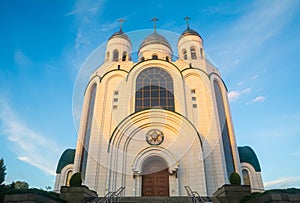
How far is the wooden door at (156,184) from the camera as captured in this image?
15062 mm

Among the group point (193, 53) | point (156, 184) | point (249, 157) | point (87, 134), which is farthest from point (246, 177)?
point (87, 134)

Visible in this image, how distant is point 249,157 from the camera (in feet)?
62.7

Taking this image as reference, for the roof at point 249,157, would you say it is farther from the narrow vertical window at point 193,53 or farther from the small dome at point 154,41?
the small dome at point 154,41

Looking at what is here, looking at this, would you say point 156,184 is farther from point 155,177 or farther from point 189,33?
point 189,33

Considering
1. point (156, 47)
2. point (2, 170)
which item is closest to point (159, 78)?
point (156, 47)

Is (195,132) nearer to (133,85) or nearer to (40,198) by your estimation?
(133,85)

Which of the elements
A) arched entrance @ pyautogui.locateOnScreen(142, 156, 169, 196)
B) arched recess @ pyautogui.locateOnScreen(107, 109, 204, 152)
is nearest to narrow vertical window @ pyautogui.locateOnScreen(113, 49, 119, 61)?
arched recess @ pyautogui.locateOnScreen(107, 109, 204, 152)

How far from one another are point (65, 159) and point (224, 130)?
14.5 metres

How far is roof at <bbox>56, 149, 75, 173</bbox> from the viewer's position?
1900cm

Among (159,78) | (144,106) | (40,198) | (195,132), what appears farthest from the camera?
(159,78)

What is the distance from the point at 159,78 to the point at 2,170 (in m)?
13.6

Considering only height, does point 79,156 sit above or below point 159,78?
below

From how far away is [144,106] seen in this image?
18219 mm

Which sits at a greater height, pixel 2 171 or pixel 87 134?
pixel 87 134
